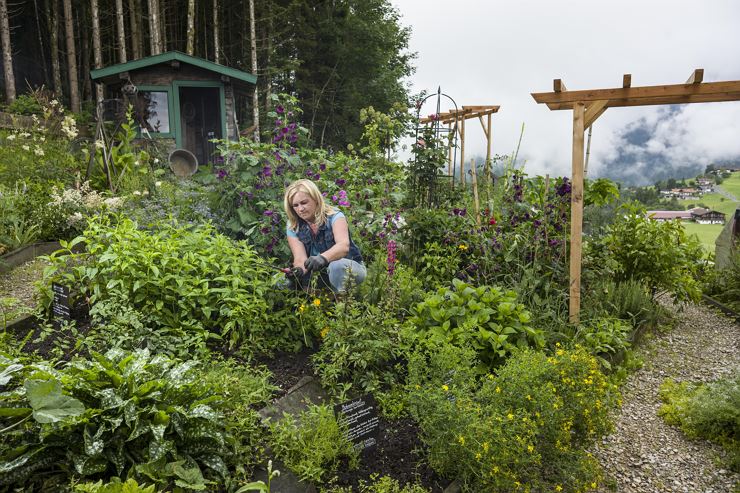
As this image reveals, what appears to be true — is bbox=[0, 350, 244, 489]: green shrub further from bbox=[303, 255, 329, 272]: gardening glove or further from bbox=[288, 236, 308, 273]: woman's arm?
bbox=[288, 236, 308, 273]: woman's arm

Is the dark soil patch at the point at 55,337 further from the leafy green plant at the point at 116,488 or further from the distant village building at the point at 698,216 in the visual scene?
the distant village building at the point at 698,216

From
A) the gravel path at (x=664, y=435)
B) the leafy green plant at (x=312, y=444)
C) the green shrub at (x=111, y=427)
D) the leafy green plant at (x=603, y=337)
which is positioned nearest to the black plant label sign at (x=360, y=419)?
the leafy green plant at (x=312, y=444)

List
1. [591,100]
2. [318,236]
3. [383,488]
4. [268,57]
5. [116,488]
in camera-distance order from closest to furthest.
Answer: [116,488]
[383,488]
[318,236]
[591,100]
[268,57]

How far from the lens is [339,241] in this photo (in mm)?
3564

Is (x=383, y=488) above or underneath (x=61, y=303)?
underneath

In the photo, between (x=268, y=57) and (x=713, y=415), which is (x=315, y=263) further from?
(x=268, y=57)

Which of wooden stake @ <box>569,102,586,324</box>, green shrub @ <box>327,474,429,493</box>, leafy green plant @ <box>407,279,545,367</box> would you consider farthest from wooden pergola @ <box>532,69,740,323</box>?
green shrub @ <box>327,474,429,493</box>

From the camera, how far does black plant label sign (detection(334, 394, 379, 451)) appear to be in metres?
2.63

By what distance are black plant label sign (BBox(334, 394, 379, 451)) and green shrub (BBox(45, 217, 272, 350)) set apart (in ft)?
2.96

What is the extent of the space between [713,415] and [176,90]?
394 inches

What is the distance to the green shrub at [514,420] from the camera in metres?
2.47

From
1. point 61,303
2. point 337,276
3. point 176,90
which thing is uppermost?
point 176,90

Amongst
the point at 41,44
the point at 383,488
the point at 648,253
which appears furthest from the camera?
the point at 41,44

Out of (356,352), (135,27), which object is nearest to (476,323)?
(356,352)
